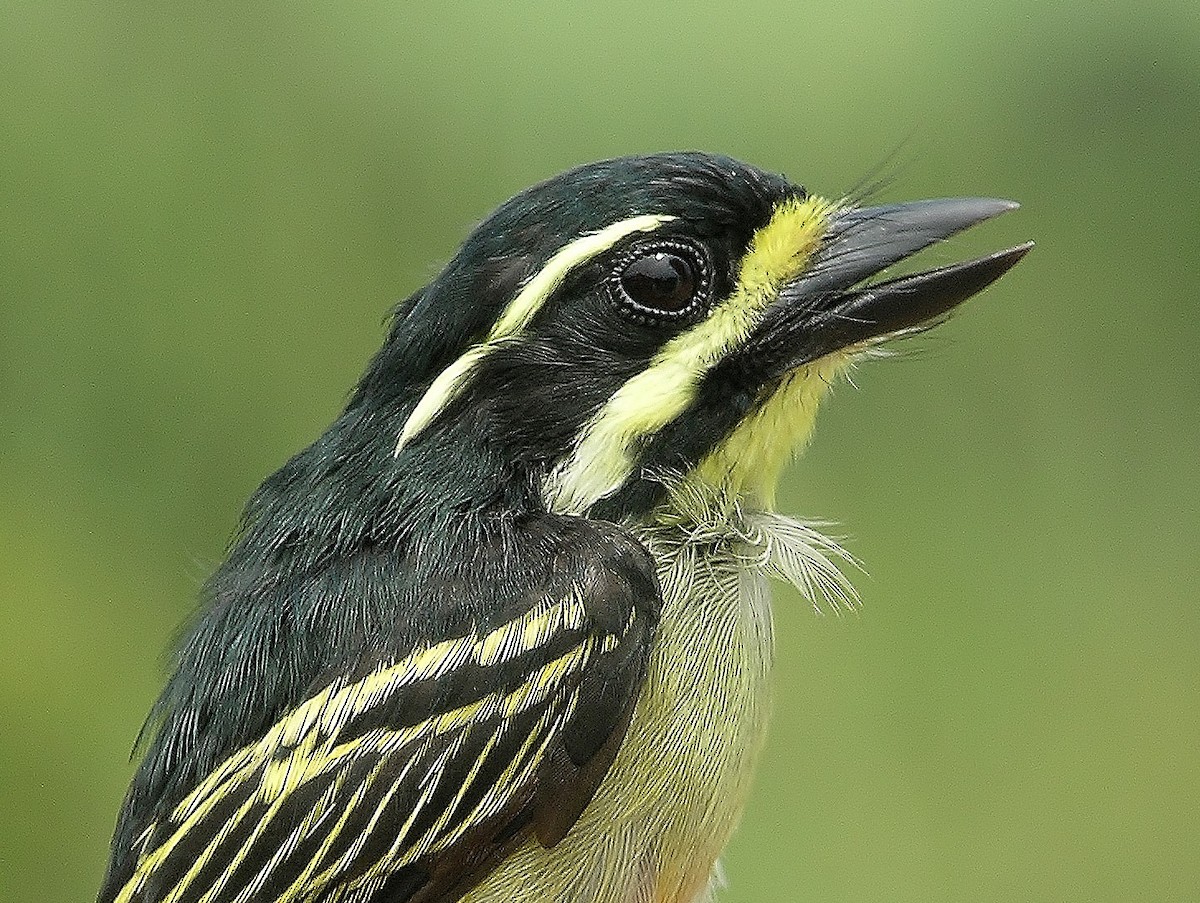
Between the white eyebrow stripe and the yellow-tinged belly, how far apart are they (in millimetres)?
230

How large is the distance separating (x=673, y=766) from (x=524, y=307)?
0.42 metres

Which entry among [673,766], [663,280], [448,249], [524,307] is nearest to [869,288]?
[663,280]

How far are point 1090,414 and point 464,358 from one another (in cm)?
156

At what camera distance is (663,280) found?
1186mm

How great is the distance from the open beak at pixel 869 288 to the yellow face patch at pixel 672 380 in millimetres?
19

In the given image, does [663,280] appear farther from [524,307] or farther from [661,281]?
[524,307]

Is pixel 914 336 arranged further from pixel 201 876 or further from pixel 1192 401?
pixel 1192 401

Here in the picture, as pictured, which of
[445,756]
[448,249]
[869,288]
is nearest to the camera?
[445,756]

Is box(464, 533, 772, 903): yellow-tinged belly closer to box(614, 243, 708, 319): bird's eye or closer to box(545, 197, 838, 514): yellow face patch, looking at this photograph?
box(545, 197, 838, 514): yellow face patch

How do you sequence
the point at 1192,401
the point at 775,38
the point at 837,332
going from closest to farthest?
1. the point at 837,332
2. the point at 775,38
3. the point at 1192,401

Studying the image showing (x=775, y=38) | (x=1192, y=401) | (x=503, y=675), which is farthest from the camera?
(x=1192, y=401)

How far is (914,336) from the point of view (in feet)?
4.31

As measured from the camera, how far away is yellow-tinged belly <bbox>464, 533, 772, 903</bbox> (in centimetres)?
119

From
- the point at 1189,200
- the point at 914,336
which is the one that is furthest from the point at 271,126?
the point at 1189,200
